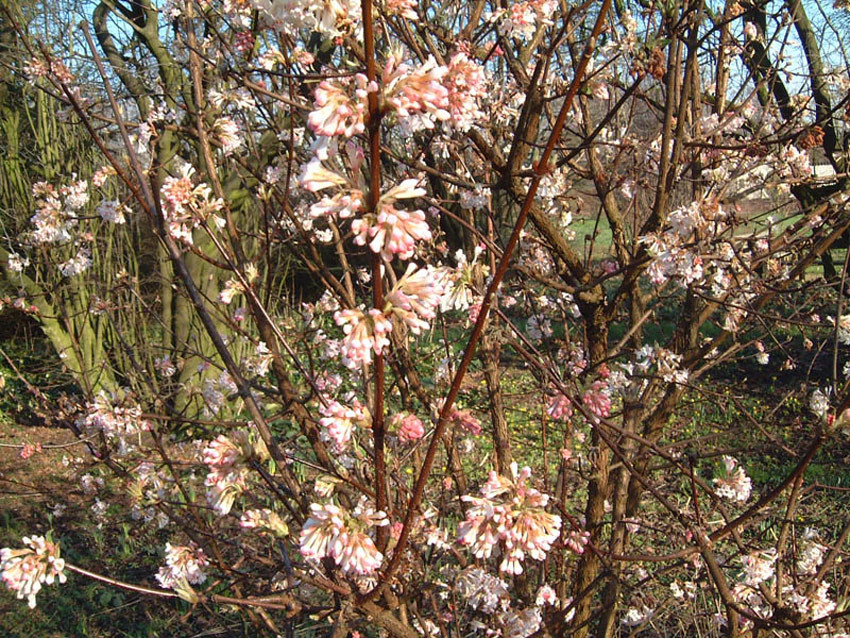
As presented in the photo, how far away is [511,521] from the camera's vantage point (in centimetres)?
133

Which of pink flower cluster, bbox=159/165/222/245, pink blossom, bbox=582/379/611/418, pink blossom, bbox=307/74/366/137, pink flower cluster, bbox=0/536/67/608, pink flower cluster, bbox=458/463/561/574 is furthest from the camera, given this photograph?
pink blossom, bbox=582/379/611/418

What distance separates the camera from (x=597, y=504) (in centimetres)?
252

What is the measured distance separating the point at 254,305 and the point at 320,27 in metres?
0.91

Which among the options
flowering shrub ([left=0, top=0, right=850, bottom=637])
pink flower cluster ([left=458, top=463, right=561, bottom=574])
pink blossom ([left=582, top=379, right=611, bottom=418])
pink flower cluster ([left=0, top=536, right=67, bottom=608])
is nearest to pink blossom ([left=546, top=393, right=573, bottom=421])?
flowering shrub ([left=0, top=0, right=850, bottom=637])

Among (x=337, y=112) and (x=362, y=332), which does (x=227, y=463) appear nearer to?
(x=362, y=332)

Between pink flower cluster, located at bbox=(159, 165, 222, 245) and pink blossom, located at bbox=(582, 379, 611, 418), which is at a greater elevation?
pink flower cluster, located at bbox=(159, 165, 222, 245)

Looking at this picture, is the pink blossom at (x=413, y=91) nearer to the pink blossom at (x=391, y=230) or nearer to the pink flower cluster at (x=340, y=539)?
the pink blossom at (x=391, y=230)

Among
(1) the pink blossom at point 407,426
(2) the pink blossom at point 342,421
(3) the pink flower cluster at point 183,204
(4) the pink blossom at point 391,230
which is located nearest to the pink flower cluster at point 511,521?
(1) the pink blossom at point 407,426

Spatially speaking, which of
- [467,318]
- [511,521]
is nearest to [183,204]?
[511,521]

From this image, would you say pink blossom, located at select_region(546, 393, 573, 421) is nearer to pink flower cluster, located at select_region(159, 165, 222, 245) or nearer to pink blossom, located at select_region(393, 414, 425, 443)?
pink blossom, located at select_region(393, 414, 425, 443)

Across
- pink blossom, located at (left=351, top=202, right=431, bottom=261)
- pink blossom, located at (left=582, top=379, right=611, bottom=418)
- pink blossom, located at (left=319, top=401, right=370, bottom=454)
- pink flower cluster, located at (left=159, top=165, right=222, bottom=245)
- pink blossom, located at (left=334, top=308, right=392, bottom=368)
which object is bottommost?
pink blossom, located at (left=582, top=379, right=611, bottom=418)

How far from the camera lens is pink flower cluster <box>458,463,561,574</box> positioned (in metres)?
1.30

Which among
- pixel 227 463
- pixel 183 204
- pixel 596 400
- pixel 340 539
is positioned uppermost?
pixel 183 204

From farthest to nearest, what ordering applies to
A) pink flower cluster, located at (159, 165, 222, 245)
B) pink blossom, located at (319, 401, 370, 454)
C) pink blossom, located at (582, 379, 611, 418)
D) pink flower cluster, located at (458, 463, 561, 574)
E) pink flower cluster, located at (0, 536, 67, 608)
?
pink blossom, located at (582, 379, 611, 418), pink flower cluster, located at (159, 165, 222, 245), pink flower cluster, located at (0, 536, 67, 608), pink flower cluster, located at (458, 463, 561, 574), pink blossom, located at (319, 401, 370, 454)
